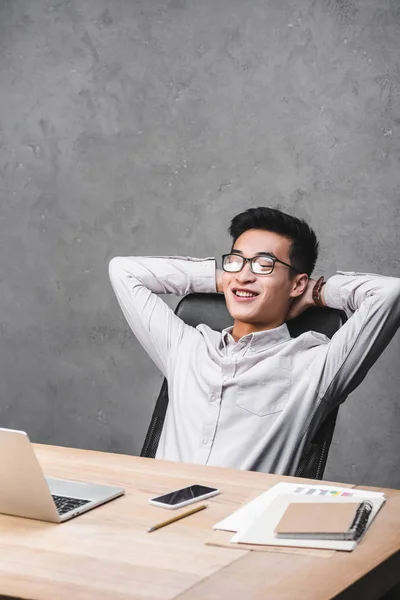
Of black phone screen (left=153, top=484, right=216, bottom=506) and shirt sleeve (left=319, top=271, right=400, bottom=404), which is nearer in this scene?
black phone screen (left=153, top=484, right=216, bottom=506)

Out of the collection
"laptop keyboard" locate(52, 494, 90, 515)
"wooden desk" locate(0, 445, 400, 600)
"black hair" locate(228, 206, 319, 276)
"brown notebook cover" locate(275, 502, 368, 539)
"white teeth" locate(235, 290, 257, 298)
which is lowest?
"laptop keyboard" locate(52, 494, 90, 515)

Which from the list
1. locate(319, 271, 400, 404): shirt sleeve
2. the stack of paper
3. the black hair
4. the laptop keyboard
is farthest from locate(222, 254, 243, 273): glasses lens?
the laptop keyboard

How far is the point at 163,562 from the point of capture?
3.72ft

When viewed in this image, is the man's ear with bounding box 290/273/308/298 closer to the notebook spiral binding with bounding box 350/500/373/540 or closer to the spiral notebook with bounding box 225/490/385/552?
the spiral notebook with bounding box 225/490/385/552

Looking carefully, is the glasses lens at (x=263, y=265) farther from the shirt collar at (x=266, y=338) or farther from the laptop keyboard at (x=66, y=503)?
the laptop keyboard at (x=66, y=503)

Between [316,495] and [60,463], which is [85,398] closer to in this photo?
[60,463]

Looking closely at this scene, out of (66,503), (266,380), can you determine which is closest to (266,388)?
(266,380)

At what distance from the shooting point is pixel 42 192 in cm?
376

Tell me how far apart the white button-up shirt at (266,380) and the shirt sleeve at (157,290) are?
1 cm

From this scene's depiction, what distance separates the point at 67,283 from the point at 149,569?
2695mm

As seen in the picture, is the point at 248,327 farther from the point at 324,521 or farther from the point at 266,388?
the point at 324,521

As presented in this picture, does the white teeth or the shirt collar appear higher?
the white teeth

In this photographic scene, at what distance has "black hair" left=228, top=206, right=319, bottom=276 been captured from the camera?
2.40 metres

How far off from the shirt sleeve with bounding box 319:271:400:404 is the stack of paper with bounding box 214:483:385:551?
25.7 inches
